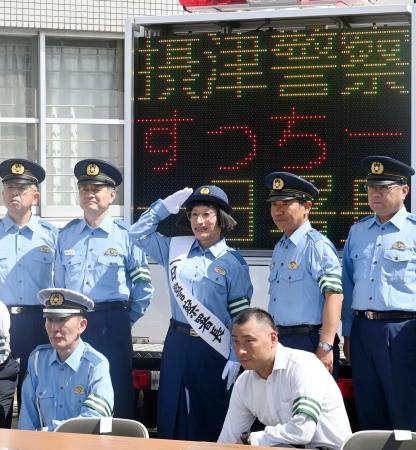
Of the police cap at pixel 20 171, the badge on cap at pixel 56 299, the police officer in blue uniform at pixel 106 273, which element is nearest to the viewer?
the badge on cap at pixel 56 299

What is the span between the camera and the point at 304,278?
6.66m

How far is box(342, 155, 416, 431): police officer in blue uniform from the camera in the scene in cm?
651

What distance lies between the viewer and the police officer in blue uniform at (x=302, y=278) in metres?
6.51

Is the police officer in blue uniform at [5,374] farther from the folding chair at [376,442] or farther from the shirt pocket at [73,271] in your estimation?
the folding chair at [376,442]

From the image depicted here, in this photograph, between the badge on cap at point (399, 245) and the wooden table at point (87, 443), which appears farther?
the badge on cap at point (399, 245)

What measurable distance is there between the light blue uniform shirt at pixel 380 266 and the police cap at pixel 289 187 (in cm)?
36

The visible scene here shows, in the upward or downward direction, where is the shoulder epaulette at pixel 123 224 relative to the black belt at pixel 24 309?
upward

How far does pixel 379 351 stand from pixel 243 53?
2.11m

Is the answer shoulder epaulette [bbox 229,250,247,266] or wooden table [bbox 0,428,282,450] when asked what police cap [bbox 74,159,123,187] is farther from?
wooden table [bbox 0,428,282,450]

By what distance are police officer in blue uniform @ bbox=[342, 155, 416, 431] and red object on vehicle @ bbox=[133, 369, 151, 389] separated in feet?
4.08

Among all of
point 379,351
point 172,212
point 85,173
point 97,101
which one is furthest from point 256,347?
point 97,101

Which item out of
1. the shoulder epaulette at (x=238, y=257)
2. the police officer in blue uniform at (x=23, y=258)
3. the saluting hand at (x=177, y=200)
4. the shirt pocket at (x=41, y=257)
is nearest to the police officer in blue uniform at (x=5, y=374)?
the police officer in blue uniform at (x=23, y=258)

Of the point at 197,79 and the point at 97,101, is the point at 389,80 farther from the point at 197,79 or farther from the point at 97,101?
the point at 97,101

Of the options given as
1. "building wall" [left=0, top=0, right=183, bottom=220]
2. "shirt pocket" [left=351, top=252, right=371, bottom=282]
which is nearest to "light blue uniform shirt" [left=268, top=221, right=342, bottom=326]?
"shirt pocket" [left=351, top=252, right=371, bottom=282]
